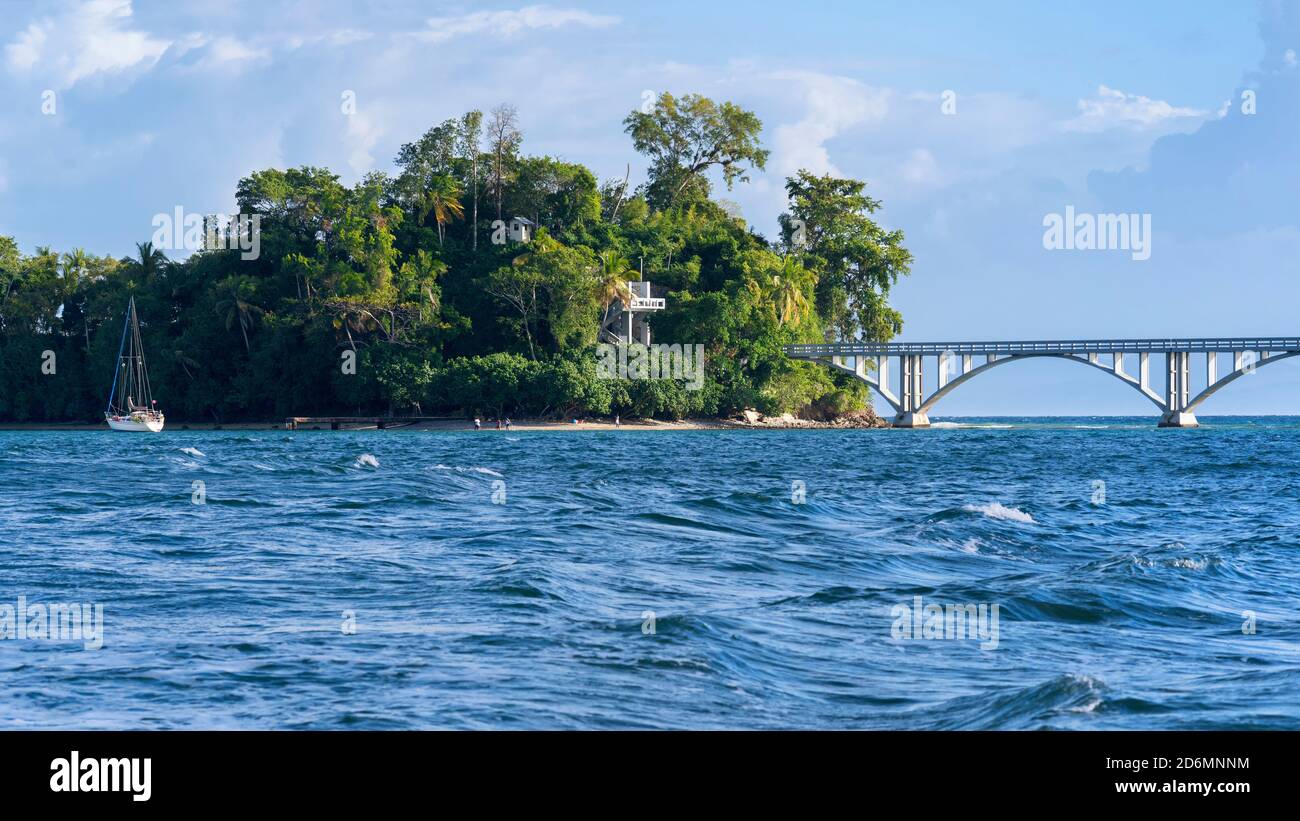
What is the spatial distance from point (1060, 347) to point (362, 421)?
52.7 meters

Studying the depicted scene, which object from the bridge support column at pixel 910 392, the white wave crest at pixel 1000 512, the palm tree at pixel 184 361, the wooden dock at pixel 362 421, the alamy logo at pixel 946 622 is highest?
the palm tree at pixel 184 361

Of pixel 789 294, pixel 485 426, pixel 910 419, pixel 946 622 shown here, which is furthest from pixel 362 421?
pixel 946 622

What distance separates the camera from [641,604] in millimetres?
15578

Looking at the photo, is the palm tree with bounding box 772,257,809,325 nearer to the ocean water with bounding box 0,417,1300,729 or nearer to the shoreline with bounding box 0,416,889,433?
the shoreline with bounding box 0,416,889,433

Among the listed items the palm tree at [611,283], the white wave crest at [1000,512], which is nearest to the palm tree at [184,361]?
the palm tree at [611,283]

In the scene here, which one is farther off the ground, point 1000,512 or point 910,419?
point 910,419

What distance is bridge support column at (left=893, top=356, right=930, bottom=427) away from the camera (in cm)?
10938

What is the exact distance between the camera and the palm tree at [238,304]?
10138 centimetres

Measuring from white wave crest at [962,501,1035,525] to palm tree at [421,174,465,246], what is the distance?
8055 centimetres

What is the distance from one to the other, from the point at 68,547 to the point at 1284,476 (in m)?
38.4

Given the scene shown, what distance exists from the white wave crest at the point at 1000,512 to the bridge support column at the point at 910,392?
80.7 meters

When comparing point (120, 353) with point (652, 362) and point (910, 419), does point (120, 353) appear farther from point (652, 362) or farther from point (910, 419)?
point (910, 419)
